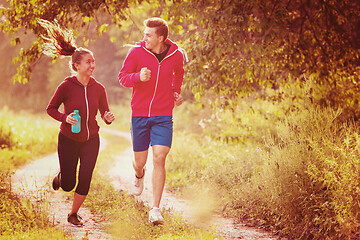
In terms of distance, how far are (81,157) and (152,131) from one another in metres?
0.97

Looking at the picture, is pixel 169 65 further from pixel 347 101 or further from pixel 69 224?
pixel 347 101

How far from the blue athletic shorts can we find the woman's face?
916mm

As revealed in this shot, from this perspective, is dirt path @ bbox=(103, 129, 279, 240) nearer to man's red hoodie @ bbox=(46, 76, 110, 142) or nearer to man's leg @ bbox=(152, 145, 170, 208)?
man's leg @ bbox=(152, 145, 170, 208)

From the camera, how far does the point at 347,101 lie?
796 centimetres

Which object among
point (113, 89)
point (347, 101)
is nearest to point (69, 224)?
point (347, 101)

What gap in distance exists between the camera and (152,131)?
5672 millimetres

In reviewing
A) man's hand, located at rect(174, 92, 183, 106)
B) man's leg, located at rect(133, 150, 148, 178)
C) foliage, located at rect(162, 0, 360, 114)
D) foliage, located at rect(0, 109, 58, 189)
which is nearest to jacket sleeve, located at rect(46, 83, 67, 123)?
man's leg, located at rect(133, 150, 148, 178)

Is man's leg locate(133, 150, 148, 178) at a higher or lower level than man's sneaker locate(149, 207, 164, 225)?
higher

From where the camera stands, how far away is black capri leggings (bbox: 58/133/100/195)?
5.18 metres

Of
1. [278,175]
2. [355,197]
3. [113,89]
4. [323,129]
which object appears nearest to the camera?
[355,197]

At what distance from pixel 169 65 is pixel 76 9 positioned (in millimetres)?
2499

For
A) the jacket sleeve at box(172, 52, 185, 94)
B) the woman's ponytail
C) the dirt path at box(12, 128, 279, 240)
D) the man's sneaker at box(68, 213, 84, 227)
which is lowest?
the dirt path at box(12, 128, 279, 240)

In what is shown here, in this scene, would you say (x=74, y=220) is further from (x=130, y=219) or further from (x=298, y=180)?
(x=298, y=180)

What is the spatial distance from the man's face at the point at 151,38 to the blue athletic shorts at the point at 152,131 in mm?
913
